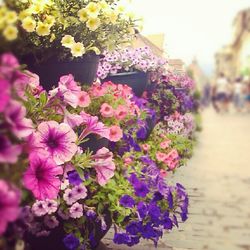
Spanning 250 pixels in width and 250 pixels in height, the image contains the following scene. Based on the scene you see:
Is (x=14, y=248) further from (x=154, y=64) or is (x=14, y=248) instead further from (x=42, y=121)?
(x=154, y=64)

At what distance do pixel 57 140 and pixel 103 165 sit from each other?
1.07 ft

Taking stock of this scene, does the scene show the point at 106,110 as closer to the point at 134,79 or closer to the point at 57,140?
the point at 57,140

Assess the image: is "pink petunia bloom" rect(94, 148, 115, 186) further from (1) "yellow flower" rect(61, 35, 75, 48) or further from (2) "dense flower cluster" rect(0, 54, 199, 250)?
(1) "yellow flower" rect(61, 35, 75, 48)

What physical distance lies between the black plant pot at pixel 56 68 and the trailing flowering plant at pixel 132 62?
1.29 metres

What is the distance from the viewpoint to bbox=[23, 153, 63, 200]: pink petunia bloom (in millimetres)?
2486

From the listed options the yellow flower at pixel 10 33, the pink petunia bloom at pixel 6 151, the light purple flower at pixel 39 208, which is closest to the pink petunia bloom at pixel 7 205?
the pink petunia bloom at pixel 6 151

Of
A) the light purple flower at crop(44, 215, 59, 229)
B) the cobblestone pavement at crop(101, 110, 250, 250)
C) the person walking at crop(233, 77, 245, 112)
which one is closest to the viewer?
the light purple flower at crop(44, 215, 59, 229)

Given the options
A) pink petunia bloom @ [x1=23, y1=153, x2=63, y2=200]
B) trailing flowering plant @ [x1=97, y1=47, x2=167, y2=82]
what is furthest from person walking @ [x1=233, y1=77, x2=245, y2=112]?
pink petunia bloom @ [x1=23, y1=153, x2=63, y2=200]

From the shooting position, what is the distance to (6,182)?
4.66 ft

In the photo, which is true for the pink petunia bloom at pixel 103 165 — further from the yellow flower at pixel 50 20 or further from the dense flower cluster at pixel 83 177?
the yellow flower at pixel 50 20

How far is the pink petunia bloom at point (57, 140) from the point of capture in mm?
2748

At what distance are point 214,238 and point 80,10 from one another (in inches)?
78.0

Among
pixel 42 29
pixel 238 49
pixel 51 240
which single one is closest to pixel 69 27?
pixel 42 29

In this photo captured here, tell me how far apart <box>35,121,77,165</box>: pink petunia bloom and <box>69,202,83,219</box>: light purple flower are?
0.29m
